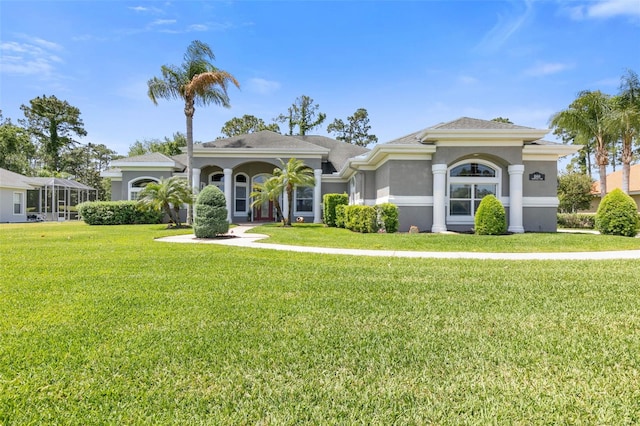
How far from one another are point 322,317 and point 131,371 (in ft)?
6.73

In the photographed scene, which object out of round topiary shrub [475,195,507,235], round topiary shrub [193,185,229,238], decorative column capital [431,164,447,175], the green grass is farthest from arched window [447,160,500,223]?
round topiary shrub [193,185,229,238]

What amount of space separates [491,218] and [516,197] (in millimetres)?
2533

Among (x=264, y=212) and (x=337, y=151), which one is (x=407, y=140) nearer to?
(x=337, y=151)

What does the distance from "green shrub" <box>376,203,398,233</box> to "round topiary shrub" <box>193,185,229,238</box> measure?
6.25 metres

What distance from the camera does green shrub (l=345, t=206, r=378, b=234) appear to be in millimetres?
14289

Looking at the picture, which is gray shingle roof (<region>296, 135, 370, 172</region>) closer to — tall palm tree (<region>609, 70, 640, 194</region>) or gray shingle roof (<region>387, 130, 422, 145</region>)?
gray shingle roof (<region>387, 130, 422, 145</region>)

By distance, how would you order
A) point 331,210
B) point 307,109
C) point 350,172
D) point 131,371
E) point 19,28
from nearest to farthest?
point 131,371 < point 19,28 < point 331,210 < point 350,172 < point 307,109

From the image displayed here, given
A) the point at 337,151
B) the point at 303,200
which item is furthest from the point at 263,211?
the point at 337,151

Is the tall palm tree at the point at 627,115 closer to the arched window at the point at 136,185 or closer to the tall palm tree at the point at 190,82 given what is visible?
the tall palm tree at the point at 190,82

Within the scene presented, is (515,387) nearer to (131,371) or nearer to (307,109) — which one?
(131,371)

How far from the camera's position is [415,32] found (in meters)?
13.0

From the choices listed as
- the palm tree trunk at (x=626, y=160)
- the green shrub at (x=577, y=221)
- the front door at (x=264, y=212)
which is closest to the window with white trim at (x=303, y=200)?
the front door at (x=264, y=212)

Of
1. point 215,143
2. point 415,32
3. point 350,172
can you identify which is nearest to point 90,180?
point 215,143

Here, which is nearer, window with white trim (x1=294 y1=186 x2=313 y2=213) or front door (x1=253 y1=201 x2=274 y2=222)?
window with white trim (x1=294 y1=186 x2=313 y2=213)
